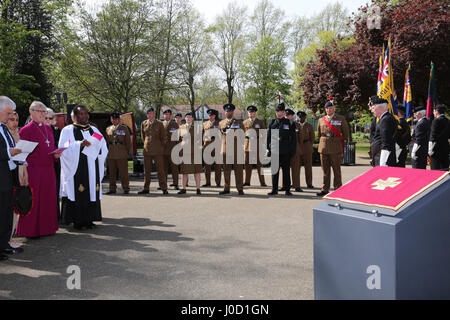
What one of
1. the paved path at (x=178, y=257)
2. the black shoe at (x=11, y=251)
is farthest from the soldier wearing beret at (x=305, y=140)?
the black shoe at (x=11, y=251)

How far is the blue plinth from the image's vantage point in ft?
8.87

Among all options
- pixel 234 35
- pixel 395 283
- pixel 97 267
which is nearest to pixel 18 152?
pixel 97 267

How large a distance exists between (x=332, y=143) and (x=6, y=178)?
293 inches

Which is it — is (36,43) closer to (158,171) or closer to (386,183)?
(158,171)

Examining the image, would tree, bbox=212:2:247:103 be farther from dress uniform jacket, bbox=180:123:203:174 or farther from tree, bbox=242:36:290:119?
dress uniform jacket, bbox=180:123:203:174

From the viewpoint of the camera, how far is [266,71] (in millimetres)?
44562

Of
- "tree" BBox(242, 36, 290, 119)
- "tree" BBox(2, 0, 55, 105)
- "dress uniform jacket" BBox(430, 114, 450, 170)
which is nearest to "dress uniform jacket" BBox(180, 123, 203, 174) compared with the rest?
"dress uniform jacket" BBox(430, 114, 450, 170)

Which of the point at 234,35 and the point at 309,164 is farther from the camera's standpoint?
the point at 234,35

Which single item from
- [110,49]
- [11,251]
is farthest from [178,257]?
[110,49]

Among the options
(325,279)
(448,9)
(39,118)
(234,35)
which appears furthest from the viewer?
(234,35)

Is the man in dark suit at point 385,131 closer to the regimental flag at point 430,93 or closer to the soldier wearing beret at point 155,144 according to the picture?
the soldier wearing beret at point 155,144

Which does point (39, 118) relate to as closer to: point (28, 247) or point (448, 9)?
point (28, 247)

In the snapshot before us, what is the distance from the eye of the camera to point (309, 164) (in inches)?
469

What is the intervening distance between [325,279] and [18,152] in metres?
4.21
